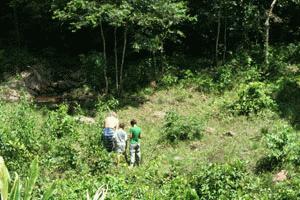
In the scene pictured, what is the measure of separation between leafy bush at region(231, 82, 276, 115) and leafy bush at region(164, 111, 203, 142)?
172 centimetres

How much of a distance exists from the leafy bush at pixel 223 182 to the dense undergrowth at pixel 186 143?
20mm

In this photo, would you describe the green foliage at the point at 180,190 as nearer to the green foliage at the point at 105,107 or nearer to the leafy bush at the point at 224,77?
the green foliage at the point at 105,107

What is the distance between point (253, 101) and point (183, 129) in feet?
8.46

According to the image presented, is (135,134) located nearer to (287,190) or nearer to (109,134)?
(109,134)

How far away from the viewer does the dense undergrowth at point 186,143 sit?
1086 centimetres

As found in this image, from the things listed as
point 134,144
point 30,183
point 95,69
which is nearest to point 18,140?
point 134,144

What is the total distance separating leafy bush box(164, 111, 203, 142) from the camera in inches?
570

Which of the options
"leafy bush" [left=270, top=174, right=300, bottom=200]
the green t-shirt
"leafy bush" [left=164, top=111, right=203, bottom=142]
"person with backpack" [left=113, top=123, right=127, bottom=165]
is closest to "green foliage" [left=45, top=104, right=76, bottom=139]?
"person with backpack" [left=113, top=123, right=127, bottom=165]

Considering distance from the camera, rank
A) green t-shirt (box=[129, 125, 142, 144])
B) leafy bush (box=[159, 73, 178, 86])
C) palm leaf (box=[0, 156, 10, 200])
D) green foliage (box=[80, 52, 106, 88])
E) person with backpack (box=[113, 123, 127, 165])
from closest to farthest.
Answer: palm leaf (box=[0, 156, 10, 200]), green t-shirt (box=[129, 125, 142, 144]), person with backpack (box=[113, 123, 127, 165]), leafy bush (box=[159, 73, 178, 86]), green foliage (box=[80, 52, 106, 88])

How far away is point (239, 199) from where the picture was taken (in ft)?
33.5

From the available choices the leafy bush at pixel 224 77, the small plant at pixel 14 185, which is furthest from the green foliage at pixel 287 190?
the leafy bush at pixel 224 77

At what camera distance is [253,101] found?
1584 centimetres

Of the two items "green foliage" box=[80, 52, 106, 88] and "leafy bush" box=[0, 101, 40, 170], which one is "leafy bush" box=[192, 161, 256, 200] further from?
"green foliage" box=[80, 52, 106, 88]

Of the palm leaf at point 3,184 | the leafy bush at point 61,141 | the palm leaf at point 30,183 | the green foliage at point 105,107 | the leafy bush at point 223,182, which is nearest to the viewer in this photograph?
the palm leaf at point 3,184
